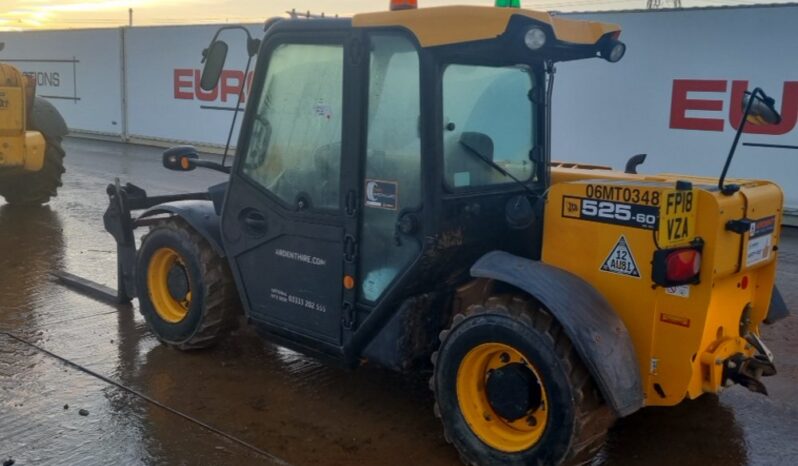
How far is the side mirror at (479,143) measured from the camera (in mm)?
3938

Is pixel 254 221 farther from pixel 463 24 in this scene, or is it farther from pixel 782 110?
pixel 782 110

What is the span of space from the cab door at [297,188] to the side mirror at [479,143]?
0.54m

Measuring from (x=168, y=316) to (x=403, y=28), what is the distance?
264cm

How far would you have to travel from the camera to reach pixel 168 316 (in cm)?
531

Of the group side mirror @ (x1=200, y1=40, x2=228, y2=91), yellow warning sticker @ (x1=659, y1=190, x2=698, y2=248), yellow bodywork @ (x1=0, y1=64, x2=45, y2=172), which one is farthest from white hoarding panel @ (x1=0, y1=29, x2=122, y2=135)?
yellow warning sticker @ (x1=659, y1=190, x2=698, y2=248)

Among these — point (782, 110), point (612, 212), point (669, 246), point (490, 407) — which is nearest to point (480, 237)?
point (612, 212)

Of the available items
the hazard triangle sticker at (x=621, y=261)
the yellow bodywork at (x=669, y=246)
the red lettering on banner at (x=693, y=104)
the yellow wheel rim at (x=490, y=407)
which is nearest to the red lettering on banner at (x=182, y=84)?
the red lettering on banner at (x=693, y=104)

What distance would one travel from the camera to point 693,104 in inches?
436

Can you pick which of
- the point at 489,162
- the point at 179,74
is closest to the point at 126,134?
the point at 179,74

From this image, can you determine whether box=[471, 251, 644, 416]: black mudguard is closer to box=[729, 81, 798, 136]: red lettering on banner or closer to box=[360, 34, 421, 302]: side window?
box=[360, 34, 421, 302]: side window

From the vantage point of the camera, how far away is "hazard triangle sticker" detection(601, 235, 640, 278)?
3543 mm

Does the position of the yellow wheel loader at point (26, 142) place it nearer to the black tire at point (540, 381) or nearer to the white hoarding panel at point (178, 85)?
the white hoarding panel at point (178, 85)

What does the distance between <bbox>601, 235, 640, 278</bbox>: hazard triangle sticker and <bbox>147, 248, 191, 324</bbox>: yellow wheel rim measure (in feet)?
9.36

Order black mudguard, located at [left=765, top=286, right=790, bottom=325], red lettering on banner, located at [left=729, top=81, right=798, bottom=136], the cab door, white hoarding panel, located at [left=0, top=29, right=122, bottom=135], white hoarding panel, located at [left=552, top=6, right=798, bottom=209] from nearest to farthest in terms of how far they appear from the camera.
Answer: the cab door, black mudguard, located at [left=765, top=286, right=790, bottom=325], red lettering on banner, located at [left=729, top=81, right=798, bottom=136], white hoarding panel, located at [left=552, top=6, right=798, bottom=209], white hoarding panel, located at [left=0, top=29, right=122, bottom=135]
